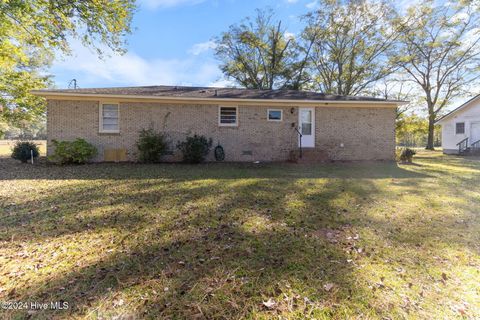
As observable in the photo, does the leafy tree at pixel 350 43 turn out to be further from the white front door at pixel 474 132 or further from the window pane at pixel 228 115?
the window pane at pixel 228 115

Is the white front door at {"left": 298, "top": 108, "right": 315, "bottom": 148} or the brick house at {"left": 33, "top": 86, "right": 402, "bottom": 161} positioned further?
the white front door at {"left": 298, "top": 108, "right": 315, "bottom": 148}

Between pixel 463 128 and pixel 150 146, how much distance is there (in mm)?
24529

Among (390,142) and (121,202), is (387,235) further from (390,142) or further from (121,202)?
(390,142)

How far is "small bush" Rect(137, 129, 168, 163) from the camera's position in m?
9.74

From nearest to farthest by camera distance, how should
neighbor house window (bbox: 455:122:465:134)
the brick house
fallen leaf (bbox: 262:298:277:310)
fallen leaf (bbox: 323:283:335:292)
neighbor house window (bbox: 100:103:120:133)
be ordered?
1. fallen leaf (bbox: 262:298:277:310)
2. fallen leaf (bbox: 323:283:335:292)
3. the brick house
4. neighbor house window (bbox: 100:103:120:133)
5. neighbor house window (bbox: 455:122:465:134)

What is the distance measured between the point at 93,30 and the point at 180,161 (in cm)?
620

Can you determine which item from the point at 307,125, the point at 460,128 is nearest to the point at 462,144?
the point at 460,128

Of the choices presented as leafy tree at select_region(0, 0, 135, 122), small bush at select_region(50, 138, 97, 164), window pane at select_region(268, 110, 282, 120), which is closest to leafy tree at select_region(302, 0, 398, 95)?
window pane at select_region(268, 110, 282, 120)

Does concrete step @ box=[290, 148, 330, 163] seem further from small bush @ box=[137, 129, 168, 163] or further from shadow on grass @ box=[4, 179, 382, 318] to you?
shadow on grass @ box=[4, 179, 382, 318]

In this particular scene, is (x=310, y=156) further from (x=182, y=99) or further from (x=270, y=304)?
(x=270, y=304)

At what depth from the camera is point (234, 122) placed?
11.2m

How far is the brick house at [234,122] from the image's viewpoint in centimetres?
1005

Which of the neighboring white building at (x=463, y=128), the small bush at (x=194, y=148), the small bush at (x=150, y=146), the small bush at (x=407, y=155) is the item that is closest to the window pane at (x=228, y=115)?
the small bush at (x=194, y=148)

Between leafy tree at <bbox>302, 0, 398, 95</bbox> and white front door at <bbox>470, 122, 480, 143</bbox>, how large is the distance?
27.2 feet
